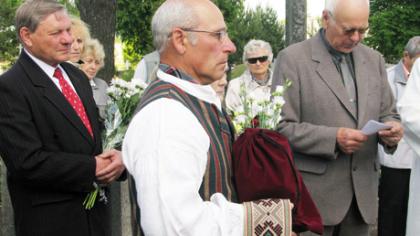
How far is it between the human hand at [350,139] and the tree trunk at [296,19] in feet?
14.2

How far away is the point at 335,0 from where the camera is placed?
386 cm

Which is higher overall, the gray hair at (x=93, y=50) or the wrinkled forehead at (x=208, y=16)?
the wrinkled forehead at (x=208, y=16)

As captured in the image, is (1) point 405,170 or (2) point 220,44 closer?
(2) point 220,44

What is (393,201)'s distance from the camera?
5.91 meters

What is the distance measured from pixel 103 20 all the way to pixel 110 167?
15.3 ft

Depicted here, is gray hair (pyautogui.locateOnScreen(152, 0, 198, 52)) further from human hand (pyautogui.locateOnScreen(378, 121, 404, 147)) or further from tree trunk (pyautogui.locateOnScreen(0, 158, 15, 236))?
tree trunk (pyautogui.locateOnScreen(0, 158, 15, 236))

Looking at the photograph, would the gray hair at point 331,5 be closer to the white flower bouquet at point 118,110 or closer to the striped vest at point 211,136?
the white flower bouquet at point 118,110

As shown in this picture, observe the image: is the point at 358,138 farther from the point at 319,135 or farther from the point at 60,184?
the point at 60,184

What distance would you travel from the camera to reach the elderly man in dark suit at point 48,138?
3.12m

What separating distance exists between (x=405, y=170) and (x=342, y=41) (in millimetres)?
2354

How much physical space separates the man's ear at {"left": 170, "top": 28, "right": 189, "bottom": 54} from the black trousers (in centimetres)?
402

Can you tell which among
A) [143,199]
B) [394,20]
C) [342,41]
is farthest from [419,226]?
[394,20]

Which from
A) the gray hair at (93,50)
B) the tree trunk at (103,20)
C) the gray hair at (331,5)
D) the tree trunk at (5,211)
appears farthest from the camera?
the tree trunk at (103,20)

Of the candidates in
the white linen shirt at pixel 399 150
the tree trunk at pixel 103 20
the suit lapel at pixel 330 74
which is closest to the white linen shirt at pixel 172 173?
the suit lapel at pixel 330 74
